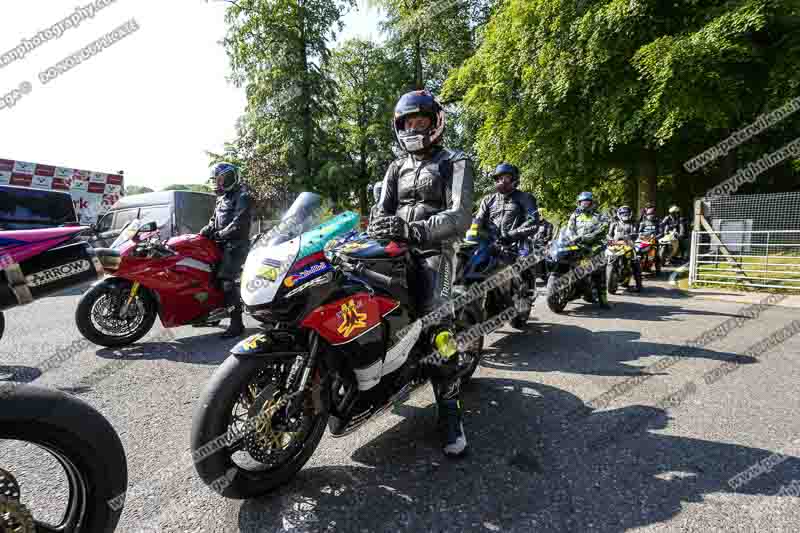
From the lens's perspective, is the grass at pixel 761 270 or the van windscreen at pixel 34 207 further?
the grass at pixel 761 270

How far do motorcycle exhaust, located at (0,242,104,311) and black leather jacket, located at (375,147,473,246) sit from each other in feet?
5.06

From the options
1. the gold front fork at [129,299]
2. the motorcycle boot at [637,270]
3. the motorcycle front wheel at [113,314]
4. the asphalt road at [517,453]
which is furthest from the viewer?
the motorcycle boot at [637,270]

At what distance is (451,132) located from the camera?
69.9ft

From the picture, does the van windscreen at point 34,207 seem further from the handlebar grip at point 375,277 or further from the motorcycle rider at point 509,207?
the handlebar grip at point 375,277

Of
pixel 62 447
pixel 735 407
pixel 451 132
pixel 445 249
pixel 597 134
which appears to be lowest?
pixel 735 407

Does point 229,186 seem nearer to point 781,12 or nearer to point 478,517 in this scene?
point 478,517

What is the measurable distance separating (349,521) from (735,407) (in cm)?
295

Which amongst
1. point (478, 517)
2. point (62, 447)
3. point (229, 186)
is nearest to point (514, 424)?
point (478, 517)

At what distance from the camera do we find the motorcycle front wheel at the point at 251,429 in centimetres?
184

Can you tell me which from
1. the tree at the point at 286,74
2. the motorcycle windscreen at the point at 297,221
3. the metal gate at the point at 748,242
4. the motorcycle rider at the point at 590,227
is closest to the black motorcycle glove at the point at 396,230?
the motorcycle windscreen at the point at 297,221

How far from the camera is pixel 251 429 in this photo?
193 centimetres

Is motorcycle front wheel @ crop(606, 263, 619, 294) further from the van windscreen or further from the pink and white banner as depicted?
the pink and white banner

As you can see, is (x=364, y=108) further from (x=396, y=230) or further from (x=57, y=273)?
(x=57, y=273)

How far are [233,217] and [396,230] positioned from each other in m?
3.67
